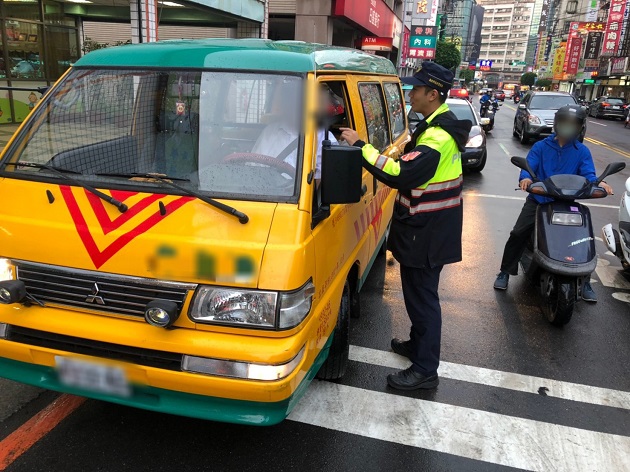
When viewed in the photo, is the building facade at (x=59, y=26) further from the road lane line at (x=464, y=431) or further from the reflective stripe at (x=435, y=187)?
the road lane line at (x=464, y=431)

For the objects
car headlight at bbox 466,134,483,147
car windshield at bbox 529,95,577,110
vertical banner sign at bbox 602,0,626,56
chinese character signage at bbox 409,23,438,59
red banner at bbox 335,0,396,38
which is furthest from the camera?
vertical banner sign at bbox 602,0,626,56

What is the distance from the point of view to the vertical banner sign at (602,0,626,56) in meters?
51.1

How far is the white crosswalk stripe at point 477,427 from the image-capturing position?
290cm

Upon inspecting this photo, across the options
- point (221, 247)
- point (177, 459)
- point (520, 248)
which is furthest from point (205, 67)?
point (520, 248)

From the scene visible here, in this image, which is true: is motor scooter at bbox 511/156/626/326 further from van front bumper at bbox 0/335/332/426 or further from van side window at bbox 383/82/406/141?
van front bumper at bbox 0/335/332/426

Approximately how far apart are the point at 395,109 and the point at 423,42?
116 feet

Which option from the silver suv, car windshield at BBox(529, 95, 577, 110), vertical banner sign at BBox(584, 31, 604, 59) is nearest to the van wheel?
the silver suv

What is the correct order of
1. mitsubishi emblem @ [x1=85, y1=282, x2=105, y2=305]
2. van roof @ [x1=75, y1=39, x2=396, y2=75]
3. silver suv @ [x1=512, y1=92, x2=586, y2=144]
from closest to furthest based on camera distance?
mitsubishi emblem @ [x1=85, y1=282, x2=105, y2=305]
van roof @ [x1=75, y1=39, x2=396, y2=75]
silver suv @ [x1=512, y1=92, x2=586, y2=144]

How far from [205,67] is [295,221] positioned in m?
1.13

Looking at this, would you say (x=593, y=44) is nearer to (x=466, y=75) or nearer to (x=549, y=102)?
(x=466, y=75)

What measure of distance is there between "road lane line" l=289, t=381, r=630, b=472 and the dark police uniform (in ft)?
1.15

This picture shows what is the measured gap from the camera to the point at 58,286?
8.13 ft

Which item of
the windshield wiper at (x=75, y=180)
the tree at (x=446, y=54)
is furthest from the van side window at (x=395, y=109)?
the tree at (x=446, y=54)

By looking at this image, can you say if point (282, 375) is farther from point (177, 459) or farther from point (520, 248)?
point (520, 248)
